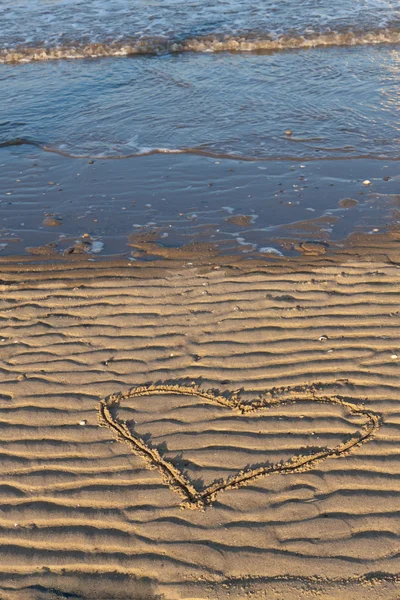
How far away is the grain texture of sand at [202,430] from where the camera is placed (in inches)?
142

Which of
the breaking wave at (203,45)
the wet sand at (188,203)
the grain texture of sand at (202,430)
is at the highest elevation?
the breaking wave at (203,45)

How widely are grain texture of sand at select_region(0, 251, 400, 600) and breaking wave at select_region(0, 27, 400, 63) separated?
10634mm

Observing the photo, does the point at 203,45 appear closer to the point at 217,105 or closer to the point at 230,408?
the point at 217,105

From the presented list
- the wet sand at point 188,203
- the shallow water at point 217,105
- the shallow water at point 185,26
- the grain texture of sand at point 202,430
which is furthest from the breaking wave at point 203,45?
the grain texture of sand at point 202,430

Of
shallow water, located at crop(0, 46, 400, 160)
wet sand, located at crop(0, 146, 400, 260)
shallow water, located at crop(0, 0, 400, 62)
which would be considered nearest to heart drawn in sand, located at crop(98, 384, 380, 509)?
wet sand, located at crop(0, 146, 400, 260)

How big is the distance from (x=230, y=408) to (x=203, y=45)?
42.8ft

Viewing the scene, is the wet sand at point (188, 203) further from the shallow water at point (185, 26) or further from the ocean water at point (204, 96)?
the shallow water at point (185, 26)

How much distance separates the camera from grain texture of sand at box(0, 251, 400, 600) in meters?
3.61

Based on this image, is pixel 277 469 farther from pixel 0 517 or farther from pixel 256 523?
pixel 0 517

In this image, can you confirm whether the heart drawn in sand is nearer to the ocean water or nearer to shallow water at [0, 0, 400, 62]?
the ocean water

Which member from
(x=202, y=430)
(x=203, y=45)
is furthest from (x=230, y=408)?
(x=203, y=45)

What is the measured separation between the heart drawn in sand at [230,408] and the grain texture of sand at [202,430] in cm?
2

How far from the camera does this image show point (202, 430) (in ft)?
14.6

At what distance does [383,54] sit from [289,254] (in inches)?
371
